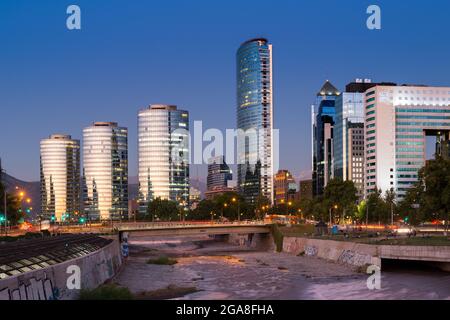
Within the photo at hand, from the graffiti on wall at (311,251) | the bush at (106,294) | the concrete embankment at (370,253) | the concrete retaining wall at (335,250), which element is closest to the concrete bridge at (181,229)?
the concrete retaining wall at (335,250)

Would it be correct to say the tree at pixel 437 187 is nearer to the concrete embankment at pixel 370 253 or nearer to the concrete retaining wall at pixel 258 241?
the concrete embankment at pixel 370 253

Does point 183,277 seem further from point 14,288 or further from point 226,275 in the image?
point 14,288

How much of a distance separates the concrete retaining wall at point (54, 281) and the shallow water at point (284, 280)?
519 cm

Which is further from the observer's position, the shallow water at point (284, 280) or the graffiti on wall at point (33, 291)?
the shallow water at point (284, 280)

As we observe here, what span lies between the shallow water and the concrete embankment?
80.9 inches

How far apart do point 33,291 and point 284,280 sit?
43755 millimetres

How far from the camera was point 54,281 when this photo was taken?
163 ft

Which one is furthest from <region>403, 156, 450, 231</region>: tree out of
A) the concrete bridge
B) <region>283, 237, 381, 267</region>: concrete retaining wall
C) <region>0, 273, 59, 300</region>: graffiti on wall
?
<region>0, 273, 59, 300</region>: graffiti on wall

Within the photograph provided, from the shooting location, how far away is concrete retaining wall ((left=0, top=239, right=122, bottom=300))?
39188mm

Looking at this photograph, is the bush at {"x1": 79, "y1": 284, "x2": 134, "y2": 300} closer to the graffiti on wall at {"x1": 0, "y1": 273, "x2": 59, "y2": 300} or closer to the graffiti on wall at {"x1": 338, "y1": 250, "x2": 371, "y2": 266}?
the graffiti on wall at {"x1": 0, "y1": 273, "x2": 59, "y2": 300}

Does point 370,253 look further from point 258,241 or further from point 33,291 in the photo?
point 258,241

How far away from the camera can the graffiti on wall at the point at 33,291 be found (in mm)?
38034
